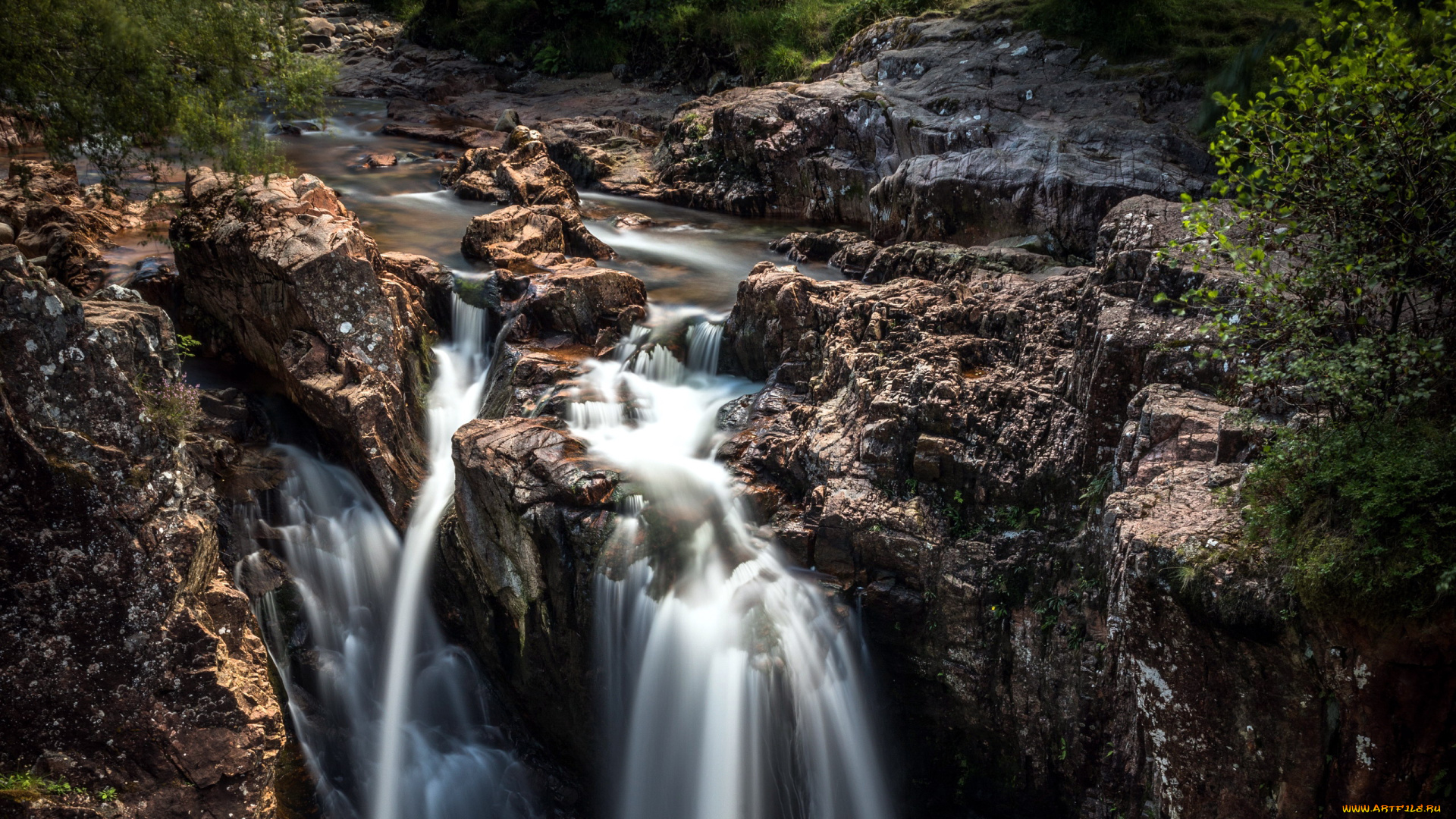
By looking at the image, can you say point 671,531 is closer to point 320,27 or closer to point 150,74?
point 150,74

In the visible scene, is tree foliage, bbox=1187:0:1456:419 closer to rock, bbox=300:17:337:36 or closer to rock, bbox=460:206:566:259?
rock, bbox=460:206:566:259

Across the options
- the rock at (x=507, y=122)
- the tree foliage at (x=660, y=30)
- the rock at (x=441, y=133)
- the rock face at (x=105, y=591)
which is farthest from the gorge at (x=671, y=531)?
the tree foliage at (x=660, y=30)

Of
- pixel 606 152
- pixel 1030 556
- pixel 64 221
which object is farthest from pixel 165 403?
pixel 606 152

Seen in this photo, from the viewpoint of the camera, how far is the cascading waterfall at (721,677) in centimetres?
755

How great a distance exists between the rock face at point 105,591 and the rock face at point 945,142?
1077 cm

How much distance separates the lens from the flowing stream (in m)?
7.58

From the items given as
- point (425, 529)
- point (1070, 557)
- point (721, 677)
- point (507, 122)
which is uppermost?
point (507, 122)

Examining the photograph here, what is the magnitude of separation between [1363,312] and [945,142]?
1100 centimetres

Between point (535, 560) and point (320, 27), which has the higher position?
point (320, 27)

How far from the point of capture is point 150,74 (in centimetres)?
780

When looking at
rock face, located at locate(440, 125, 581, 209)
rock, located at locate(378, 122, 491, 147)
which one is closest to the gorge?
rock face, located at locate(440, 125, 581, 209)

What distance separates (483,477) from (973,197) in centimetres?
860

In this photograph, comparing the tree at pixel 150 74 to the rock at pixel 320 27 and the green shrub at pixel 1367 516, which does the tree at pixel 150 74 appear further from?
the rock at pixel 320 27

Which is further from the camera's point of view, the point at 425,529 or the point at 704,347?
the point at 704,347
